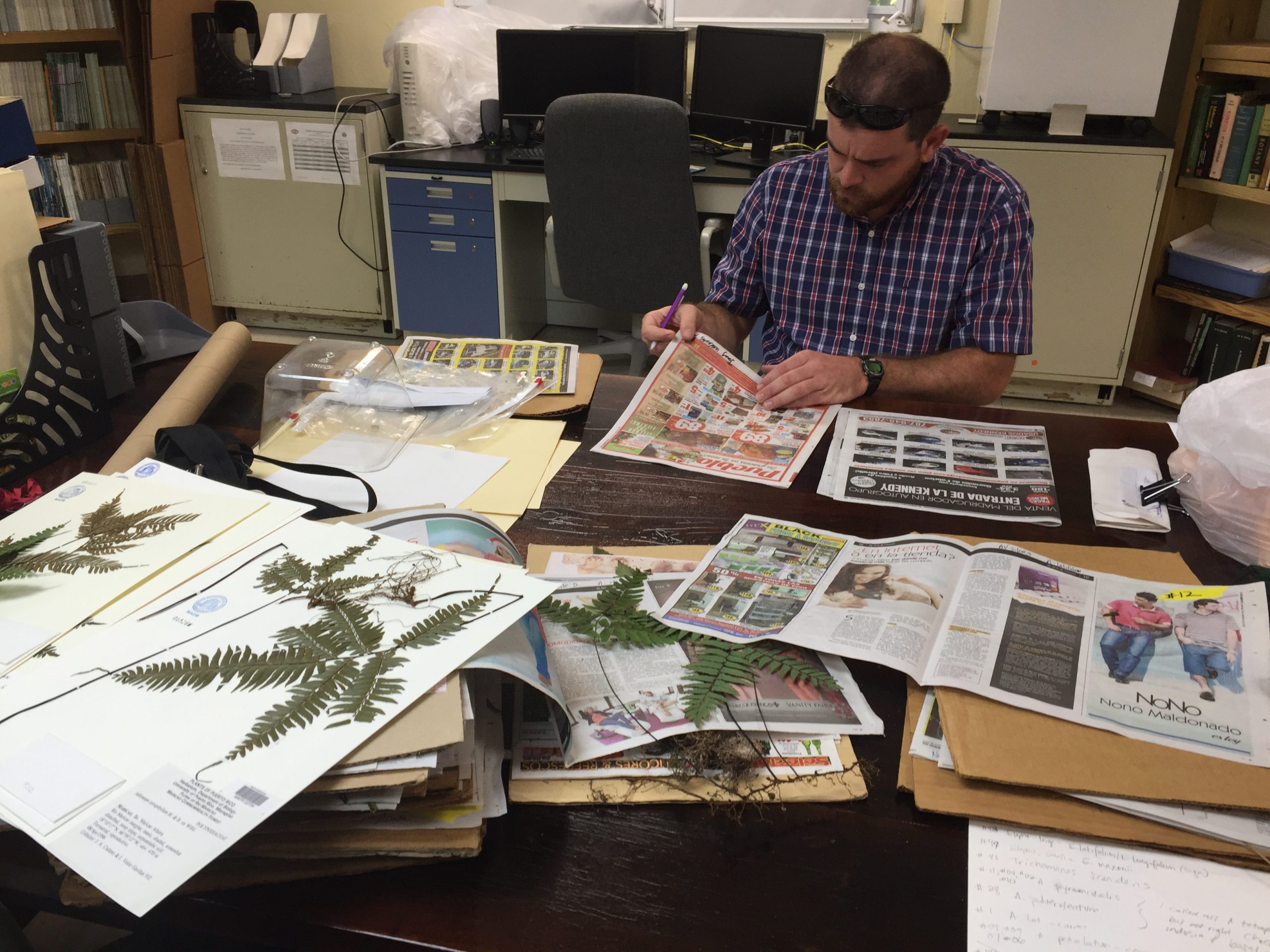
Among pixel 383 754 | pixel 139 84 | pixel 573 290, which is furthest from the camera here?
pixel 139 84

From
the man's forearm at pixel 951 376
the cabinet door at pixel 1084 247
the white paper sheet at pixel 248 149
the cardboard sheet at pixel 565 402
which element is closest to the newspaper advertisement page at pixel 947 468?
the man's forearm at pixel 951 376

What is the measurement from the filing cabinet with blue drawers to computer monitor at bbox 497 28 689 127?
1.30 ft

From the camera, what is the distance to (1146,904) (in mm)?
591

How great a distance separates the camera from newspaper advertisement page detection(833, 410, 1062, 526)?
1093mm

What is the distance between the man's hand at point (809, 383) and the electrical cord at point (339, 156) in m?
2.68

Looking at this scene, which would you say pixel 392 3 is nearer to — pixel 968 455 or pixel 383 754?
pixel 968 455

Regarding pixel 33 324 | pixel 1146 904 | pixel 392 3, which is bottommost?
pixel 1146 904

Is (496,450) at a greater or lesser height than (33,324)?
lesser

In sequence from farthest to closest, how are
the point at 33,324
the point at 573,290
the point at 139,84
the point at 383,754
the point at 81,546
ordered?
the point at 139,84 → the point at 573,290 → the point at 33,324 → the point at 81,546 → the point at 383,754

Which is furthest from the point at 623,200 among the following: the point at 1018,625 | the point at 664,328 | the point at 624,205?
the point at 1018,625

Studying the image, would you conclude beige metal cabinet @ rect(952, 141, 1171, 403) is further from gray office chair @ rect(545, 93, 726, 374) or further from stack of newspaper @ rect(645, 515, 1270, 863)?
stack of newspaper @ rect(645, 515, 1270, 863)

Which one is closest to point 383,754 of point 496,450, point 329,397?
point 496,450

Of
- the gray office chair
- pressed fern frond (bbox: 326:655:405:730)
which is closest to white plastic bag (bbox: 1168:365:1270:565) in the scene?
pressed fern frond (bbox: 326:655:405:730)

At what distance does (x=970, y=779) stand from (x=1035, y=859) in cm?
7
